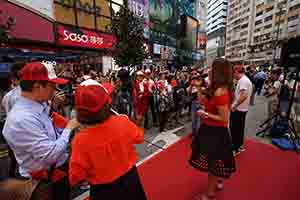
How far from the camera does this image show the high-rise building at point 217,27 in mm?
78625

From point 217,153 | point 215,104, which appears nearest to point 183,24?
point 215,104

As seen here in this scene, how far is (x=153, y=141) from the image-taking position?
3.93m

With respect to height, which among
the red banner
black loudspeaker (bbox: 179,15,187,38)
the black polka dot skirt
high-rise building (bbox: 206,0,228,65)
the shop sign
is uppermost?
high-rise building (bbox: 206,0,228,65)

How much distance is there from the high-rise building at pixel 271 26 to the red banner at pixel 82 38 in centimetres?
3188

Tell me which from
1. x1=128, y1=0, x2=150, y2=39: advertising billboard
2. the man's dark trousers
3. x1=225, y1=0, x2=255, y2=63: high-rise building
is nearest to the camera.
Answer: the man's dark trousers

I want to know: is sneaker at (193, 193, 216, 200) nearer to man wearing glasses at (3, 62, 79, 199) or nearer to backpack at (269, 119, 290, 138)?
man wearing glasses at (3, 62, 79, 199)

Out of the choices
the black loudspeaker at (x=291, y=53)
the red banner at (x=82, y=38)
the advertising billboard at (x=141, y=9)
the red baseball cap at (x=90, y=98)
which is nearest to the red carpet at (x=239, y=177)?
the red baseball cap at (x=90, y=98)

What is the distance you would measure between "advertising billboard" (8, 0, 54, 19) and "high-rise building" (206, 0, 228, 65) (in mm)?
73575

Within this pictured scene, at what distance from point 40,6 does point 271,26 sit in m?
51.1

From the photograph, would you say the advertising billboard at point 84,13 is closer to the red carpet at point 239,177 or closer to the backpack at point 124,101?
the backpack at point 124,101

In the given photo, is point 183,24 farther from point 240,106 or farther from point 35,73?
point 35,73

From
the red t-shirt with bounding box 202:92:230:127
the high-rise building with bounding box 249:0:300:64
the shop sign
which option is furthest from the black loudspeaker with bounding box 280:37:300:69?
the high-rise building with bounding box 249:0:300:64

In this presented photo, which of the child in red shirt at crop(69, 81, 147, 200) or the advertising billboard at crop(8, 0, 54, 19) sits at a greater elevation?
the advertising billboard at crop(8, 0, 54, 19)

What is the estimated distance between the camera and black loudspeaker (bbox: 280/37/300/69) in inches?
144
